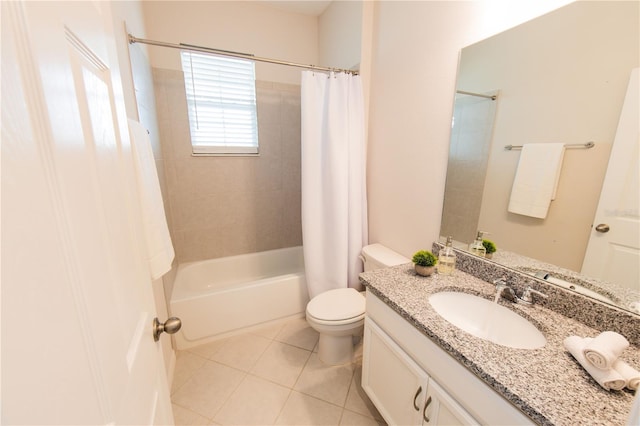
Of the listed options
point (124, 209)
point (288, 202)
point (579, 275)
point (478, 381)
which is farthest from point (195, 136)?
point (579, 275)

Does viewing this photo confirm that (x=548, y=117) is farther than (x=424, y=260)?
No

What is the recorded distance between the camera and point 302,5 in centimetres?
224

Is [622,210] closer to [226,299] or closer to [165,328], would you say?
[165,328]

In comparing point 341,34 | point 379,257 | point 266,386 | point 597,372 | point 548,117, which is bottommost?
point 266,386

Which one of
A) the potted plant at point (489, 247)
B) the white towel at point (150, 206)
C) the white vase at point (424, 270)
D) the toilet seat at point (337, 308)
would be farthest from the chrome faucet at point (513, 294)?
the white towel at point (150, 206)

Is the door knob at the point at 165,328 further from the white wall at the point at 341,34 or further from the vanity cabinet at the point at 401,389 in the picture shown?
the white wall at the point at 341,34

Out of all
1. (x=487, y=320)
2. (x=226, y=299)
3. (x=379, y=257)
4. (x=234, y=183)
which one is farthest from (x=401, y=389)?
(x=234, y=183)

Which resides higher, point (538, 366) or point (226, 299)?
point (538, 366)

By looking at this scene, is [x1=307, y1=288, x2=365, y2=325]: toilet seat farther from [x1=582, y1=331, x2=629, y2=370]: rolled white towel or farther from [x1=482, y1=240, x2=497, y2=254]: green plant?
[x1=582, y1=331, x2=629, y2=370]: rolled white towel

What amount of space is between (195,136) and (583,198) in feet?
8.35

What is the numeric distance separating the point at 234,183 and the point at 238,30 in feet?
4.44

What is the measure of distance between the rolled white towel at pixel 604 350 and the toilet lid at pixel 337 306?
105 centimetres

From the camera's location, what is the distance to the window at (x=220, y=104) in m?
2.18

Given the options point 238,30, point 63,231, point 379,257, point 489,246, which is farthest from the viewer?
point 238,30
